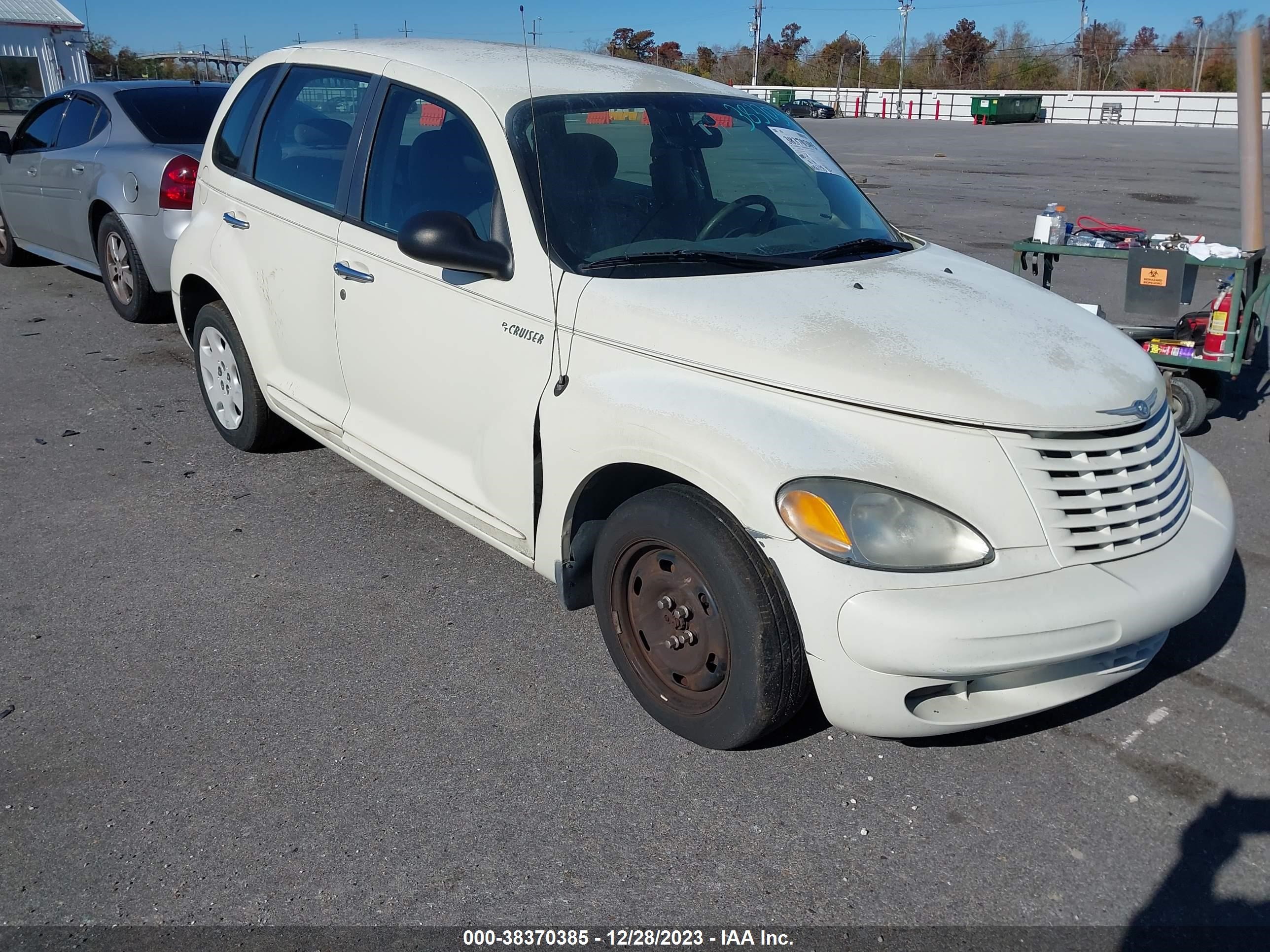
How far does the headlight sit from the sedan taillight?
5892 millimetres

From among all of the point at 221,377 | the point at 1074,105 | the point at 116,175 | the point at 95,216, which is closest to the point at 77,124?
the point at 95,216

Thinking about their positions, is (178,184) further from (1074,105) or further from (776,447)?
(1074,105)

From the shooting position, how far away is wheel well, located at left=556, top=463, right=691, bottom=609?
3.16 m

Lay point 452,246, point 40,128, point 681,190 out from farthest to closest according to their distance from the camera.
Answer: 1. point 40,128
2. point 681,190
3. point 452,246

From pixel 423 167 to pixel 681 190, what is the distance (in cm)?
94

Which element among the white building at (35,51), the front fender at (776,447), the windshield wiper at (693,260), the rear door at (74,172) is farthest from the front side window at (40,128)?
the white building at (35,51)

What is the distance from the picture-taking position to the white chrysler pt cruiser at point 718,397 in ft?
8.46

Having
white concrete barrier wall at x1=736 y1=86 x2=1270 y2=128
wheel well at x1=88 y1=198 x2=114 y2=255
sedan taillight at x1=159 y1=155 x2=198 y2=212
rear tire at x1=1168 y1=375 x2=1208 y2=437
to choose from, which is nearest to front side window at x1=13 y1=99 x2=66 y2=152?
wheel well at x1=88 y1=198 x2=114 y2=255

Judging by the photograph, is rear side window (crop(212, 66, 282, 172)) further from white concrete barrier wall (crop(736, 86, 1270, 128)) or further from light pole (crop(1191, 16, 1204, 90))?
light pole (crop(1191, 16, 1204, 90))

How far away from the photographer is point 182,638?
11.8ft

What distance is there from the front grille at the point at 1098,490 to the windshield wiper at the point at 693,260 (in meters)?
1.09

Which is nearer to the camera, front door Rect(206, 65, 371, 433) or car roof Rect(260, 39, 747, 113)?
car roof Rect(260, 39, 747, 113)

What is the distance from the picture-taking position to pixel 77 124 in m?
8.02

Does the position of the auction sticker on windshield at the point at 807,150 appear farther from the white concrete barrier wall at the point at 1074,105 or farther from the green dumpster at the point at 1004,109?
the green dumpster at the point at 1004,109
